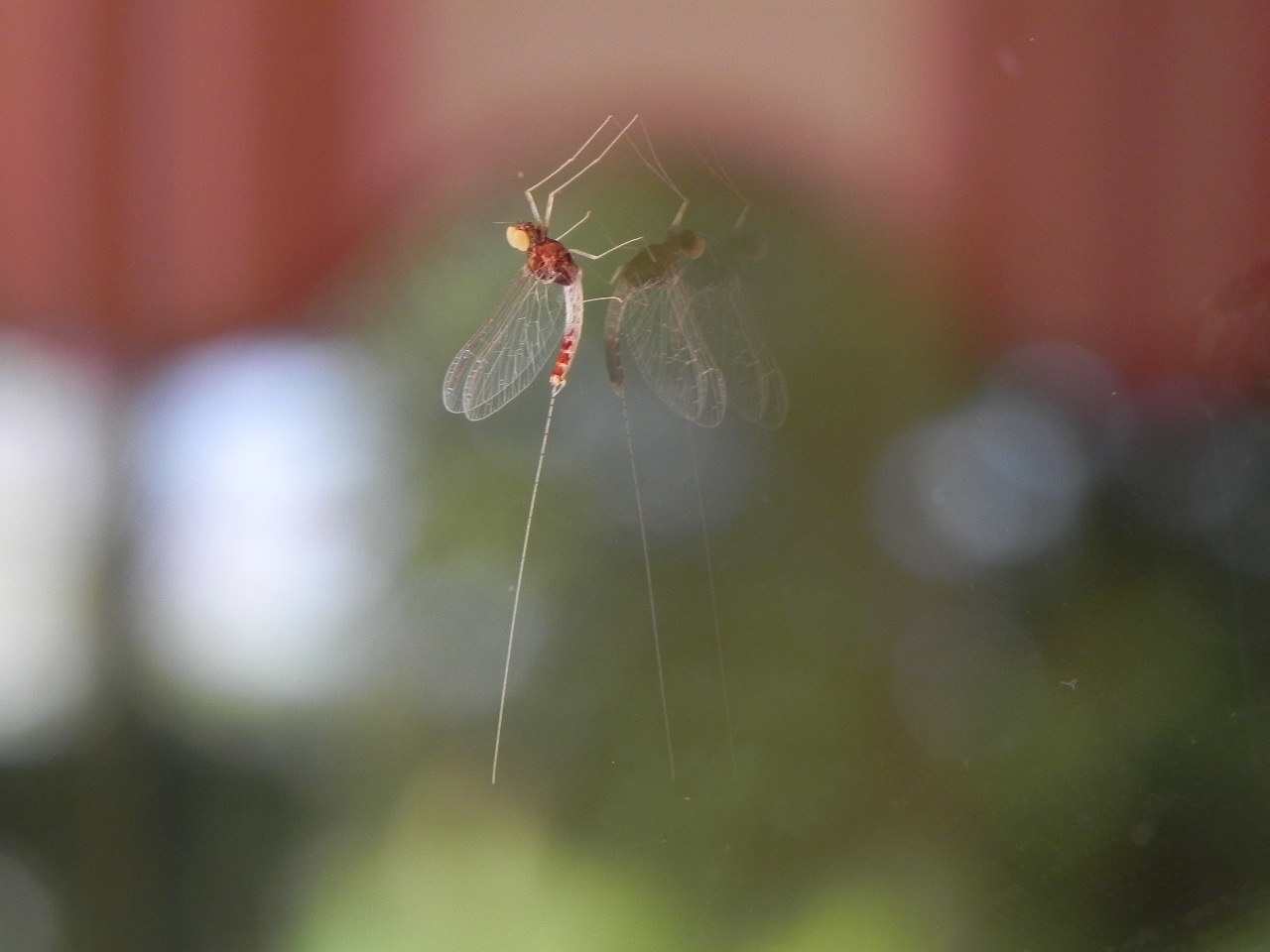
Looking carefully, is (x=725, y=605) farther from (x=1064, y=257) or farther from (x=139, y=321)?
(x=139, y=321)

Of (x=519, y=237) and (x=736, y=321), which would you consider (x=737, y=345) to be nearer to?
(x=736, y=321)

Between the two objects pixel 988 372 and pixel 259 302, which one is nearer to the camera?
pixel 988 372

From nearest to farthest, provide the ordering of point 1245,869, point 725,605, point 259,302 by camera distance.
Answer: point 1245,869 → point 725,605 → point 259,302

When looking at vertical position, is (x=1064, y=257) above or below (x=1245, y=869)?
above

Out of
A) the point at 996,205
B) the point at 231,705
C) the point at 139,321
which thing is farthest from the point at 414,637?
the point at 996,205

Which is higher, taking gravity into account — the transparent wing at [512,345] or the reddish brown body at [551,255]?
the reddish brown body at [551,255]
